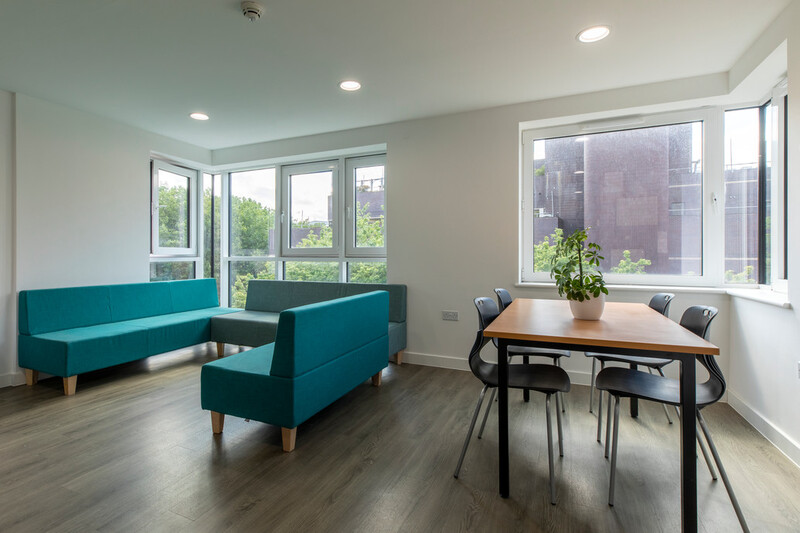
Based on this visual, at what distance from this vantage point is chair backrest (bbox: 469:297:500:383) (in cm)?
208

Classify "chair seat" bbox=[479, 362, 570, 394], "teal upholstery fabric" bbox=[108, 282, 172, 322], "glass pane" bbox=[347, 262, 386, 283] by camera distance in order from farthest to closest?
"glass pane" bbox=[347, 262, 386, 283] < "teal upholstery fabric" bbox=[108, 282, 172, 322] < "chair seat" bbox=[479, 362, 570, 394]

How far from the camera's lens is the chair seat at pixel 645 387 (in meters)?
1.69

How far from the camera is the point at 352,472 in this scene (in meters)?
2.00

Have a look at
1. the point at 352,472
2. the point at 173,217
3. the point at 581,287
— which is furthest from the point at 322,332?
the point at 173,217

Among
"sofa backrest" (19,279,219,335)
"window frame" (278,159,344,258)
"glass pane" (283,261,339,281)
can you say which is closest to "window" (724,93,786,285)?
"window frame" (278,159,344,258)

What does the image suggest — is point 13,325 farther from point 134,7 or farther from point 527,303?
point 527,303

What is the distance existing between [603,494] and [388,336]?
2049 mm

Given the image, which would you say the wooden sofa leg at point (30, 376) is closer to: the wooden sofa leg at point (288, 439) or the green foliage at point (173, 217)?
the green foliage at point (173, 217)

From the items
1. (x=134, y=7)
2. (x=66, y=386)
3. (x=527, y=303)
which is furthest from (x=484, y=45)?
(x=66, y=386)

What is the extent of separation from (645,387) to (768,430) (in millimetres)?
1275

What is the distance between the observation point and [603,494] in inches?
71.1

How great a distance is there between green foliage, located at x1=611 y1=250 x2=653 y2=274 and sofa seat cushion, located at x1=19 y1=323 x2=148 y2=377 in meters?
4.34

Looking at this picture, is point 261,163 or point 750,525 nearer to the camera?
point 750,525

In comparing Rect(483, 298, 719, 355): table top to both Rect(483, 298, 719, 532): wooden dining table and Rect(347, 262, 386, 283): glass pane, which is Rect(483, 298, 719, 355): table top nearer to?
Rect(483, 298, 719, 532): wooden dining table
